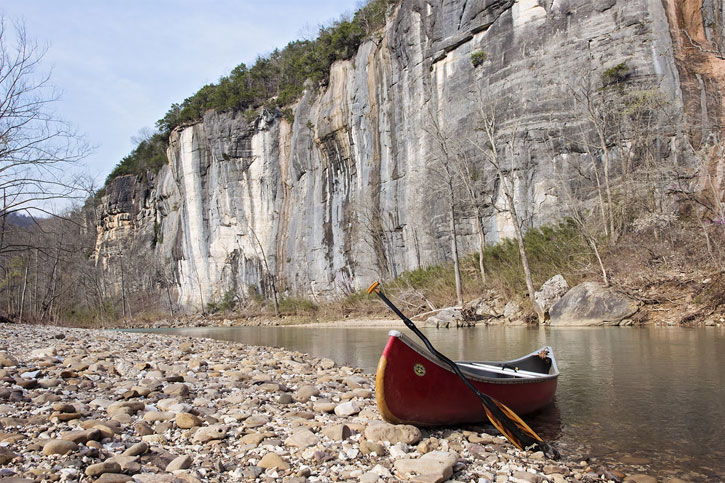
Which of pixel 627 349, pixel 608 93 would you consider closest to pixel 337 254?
pixel 608 93

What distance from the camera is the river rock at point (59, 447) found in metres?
3.33

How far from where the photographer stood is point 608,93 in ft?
65.3

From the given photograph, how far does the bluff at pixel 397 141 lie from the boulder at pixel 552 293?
574cm

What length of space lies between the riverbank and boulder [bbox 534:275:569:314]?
10859 millimetres

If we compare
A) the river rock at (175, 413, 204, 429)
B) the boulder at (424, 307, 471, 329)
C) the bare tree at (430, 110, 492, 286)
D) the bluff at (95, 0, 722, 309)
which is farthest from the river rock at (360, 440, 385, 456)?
the bare tree at (430, 110, 492, 286)

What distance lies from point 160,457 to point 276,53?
49.6 metres

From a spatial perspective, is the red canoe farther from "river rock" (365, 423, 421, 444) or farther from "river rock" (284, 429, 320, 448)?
"river rock" (284, 429, 320, 448)

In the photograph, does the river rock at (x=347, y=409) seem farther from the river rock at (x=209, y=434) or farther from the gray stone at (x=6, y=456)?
the gray stone at (x=6, y=456)

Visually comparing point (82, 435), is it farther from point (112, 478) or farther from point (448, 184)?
point (448, 184)

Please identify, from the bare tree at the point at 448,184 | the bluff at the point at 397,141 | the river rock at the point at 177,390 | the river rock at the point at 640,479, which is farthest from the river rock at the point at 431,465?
the bluff at the point at 397,141

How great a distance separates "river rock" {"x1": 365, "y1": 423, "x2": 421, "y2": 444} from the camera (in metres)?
4.04

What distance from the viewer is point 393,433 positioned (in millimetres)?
4082

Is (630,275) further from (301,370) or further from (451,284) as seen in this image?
(301,370)

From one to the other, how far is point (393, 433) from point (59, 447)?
240cm
